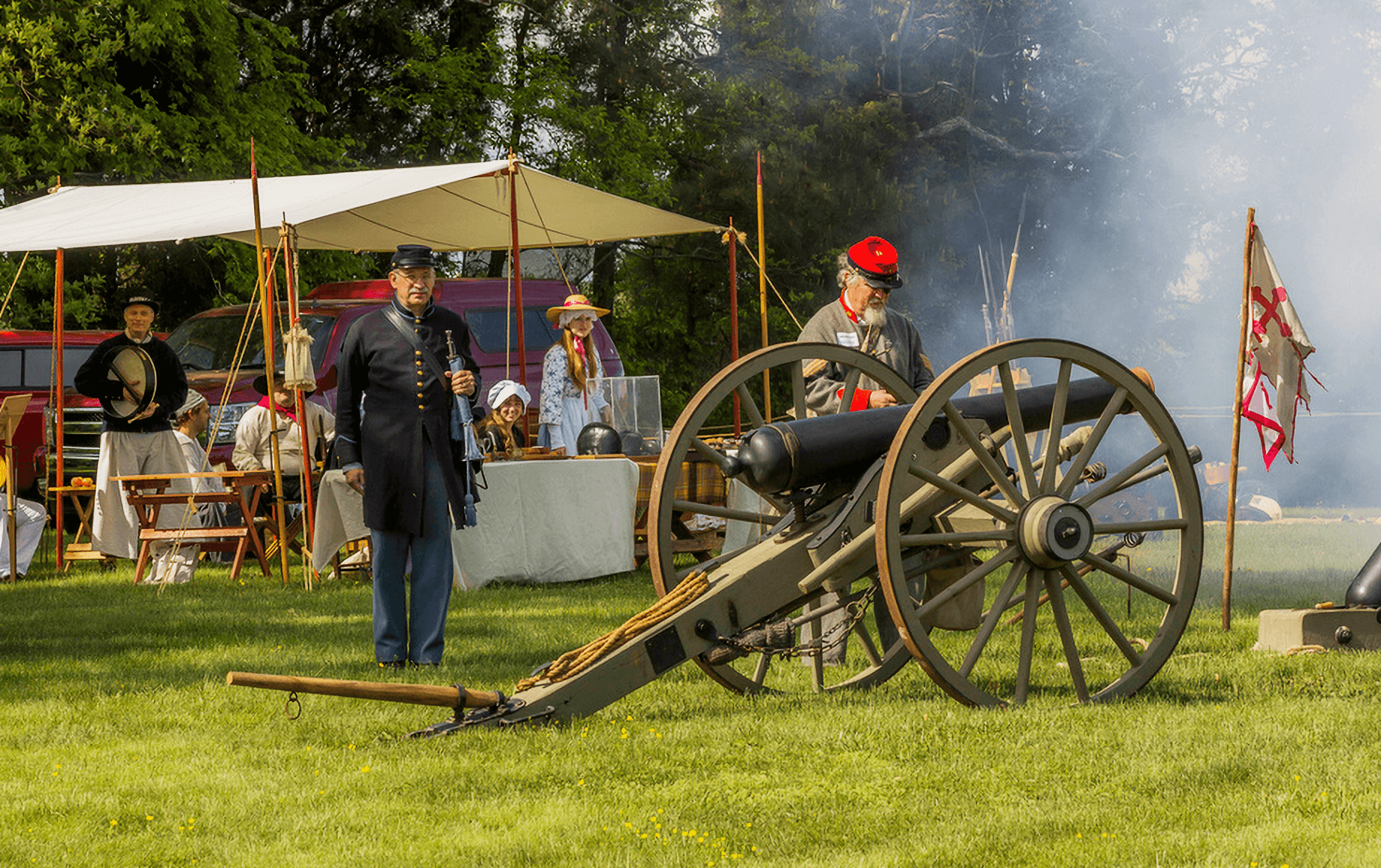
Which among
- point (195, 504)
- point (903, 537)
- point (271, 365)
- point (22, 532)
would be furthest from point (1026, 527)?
point (22, 532)

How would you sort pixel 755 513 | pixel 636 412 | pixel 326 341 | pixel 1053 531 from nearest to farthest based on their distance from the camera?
1. pixel 1053 531
2. pixel 755 513
3. pixel 636 412
4. pixel 326 341

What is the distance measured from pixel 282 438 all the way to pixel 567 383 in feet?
6.17

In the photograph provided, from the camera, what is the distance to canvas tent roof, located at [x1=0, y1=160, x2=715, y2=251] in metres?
9.26

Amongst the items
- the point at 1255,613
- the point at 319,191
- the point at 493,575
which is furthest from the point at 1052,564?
the point at 319,191

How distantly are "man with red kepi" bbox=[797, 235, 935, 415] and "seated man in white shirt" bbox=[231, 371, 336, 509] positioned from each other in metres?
4.84

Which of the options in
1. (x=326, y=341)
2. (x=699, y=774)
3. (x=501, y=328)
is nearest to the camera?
(x=699, y=774)

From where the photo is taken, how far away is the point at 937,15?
2044cm

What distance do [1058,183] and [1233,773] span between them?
18672mm

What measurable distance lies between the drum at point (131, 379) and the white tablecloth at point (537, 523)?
→ 6.35 ft

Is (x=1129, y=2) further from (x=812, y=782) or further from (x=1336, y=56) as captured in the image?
(x=812, y=782)

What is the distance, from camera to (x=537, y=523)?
861 centimetres

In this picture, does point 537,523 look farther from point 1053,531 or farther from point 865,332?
point 1053,531

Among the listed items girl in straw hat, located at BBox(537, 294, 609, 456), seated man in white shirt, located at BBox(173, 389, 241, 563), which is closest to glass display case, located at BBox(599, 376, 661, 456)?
girl in straw hat, located at BBox(537, 294, 609, 456)

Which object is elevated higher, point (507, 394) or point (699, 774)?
point (507, 394)
